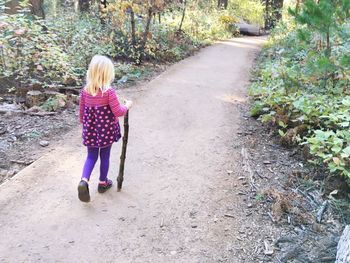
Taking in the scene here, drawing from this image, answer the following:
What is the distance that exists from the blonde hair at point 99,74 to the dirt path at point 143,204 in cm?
139

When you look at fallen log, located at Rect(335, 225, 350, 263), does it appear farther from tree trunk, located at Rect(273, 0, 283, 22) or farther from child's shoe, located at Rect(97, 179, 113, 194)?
tree trunk, located at Rect(273, 0, 283, 22)

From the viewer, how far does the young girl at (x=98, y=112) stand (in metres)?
4.51

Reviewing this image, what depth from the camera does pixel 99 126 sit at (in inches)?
186

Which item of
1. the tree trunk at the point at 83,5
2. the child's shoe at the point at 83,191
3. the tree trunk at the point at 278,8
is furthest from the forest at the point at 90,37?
the tree trunk at the point at 278,8

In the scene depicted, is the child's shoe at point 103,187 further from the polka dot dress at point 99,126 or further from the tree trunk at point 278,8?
the tree trunk at point 278,8

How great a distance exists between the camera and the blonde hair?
176 inches

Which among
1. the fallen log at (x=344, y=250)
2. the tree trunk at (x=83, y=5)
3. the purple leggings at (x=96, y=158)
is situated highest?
the tree trunk at (x=83, y=5)

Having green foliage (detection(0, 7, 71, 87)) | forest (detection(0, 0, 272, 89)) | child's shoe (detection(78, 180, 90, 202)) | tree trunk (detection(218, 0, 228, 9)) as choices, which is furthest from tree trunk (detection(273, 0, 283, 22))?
child's shoe (detection(78, 180, 90, 202))

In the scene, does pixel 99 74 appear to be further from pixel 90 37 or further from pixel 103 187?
pixel 90 37

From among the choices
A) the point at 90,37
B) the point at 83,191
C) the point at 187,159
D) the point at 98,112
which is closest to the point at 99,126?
the point at 98,112

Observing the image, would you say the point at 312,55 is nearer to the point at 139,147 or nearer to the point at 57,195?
the point at 139,147

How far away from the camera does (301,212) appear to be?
4668mm

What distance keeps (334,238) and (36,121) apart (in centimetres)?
561

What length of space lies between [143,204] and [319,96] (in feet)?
12.3
